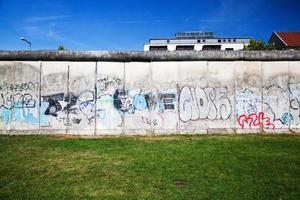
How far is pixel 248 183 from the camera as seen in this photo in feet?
21.3

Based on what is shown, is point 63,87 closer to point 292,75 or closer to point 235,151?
point 235,151

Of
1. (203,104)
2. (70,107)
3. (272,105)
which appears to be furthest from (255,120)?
(70,107)

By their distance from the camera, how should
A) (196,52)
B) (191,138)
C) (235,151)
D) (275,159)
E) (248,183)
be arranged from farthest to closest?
(196,52)
(191,138)
(235,151)
(275,159)
(248,183)

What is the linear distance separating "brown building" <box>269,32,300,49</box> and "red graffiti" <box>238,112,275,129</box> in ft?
127

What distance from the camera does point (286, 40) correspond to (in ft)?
158

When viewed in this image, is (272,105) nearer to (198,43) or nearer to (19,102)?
(19,102)

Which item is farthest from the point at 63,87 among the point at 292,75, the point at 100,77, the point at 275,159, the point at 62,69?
the point at 292,75

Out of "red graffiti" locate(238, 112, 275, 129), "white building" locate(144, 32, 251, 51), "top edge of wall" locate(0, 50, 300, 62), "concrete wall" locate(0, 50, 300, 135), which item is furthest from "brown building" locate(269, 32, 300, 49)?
"red graffiti" locate(238, 112, 275, 129)

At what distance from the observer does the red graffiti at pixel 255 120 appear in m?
12.2

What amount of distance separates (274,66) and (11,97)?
35.5ft

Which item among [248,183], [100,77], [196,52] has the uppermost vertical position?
[196,52]

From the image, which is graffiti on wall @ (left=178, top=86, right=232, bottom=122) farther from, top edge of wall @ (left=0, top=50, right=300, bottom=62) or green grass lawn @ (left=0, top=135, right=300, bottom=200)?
top edge of wall @ (left=0, top=50, right=300, bottom=62)

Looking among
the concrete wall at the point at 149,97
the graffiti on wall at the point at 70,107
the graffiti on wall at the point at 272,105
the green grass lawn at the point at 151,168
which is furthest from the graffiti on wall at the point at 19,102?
the graffiti on wall at the point at 272,105

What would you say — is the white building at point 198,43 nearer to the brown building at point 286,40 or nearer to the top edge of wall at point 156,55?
the brown building at point 286,40
